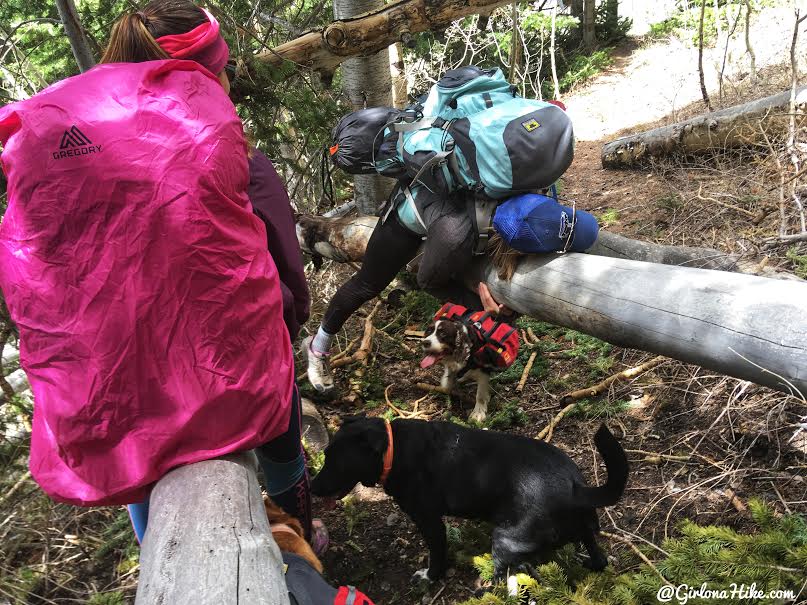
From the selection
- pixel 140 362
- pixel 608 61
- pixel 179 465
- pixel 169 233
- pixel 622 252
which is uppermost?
pixel 169 233

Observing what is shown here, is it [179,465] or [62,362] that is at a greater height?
[62,362]

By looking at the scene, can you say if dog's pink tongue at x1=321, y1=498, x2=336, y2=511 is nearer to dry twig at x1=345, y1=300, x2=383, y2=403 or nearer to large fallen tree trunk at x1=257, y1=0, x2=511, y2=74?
dry twig at x1=345, y1=300, x2=383, y2=403

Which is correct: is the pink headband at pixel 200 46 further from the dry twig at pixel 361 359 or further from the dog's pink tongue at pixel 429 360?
the dry twig at pixel 361 359

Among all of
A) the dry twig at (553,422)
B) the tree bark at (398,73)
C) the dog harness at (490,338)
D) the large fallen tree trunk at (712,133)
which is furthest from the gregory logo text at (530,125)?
the tree bark at (398,73)

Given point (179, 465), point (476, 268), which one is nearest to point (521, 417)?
point (476, 268)

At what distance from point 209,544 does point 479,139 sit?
2.31 m

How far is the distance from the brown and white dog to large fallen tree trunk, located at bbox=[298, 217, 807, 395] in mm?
524

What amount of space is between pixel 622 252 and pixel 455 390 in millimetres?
1670

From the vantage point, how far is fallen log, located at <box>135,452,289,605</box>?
50.2 inches

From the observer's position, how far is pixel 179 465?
1.65 m

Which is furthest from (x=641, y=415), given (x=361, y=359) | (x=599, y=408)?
(x=361, y=359)

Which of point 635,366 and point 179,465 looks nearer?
point 179,465

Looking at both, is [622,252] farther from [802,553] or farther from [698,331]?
[802,553]

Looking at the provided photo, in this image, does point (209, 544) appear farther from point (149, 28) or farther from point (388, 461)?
point (149, 28)
